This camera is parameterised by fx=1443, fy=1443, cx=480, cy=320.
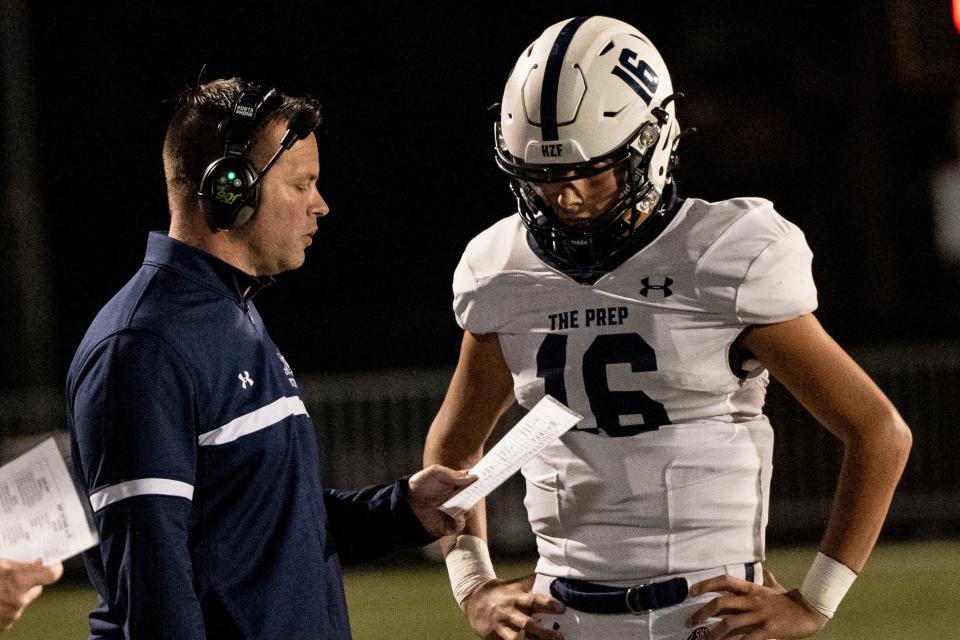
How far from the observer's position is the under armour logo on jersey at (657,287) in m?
3.01

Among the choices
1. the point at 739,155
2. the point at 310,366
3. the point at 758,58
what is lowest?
the point at 310,366

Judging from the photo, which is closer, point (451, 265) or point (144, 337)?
point (144, 337)

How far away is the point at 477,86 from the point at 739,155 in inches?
127

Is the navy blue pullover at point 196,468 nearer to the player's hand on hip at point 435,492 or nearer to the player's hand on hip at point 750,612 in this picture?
the player's hand on hip at point 435,492

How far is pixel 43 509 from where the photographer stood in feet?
7.77

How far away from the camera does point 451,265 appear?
50.5 feet

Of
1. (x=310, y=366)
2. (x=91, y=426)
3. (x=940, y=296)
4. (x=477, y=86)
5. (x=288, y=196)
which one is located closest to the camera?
(x=91, y=426)

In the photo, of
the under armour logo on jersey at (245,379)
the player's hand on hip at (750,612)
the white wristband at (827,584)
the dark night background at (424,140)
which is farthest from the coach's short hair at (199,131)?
the dark night background at (424,140)

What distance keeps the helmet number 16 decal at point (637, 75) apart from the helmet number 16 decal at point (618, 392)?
0.54 meters

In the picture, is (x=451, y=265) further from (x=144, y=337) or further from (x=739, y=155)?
(x=144, y=337)

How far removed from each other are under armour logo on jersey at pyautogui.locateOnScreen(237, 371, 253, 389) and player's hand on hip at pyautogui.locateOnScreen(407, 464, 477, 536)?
0.49 metres

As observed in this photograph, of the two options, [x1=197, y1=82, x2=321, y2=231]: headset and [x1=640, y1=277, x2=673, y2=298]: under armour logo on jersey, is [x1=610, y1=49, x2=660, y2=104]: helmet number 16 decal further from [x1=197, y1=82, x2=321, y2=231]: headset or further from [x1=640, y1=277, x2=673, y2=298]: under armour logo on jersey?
[x1=197, y1=82, x2=321, y2=231]: headset

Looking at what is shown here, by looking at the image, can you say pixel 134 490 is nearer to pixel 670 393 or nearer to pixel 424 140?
pixel 670 393

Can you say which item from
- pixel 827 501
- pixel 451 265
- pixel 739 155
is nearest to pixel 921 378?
pixel 827 501
